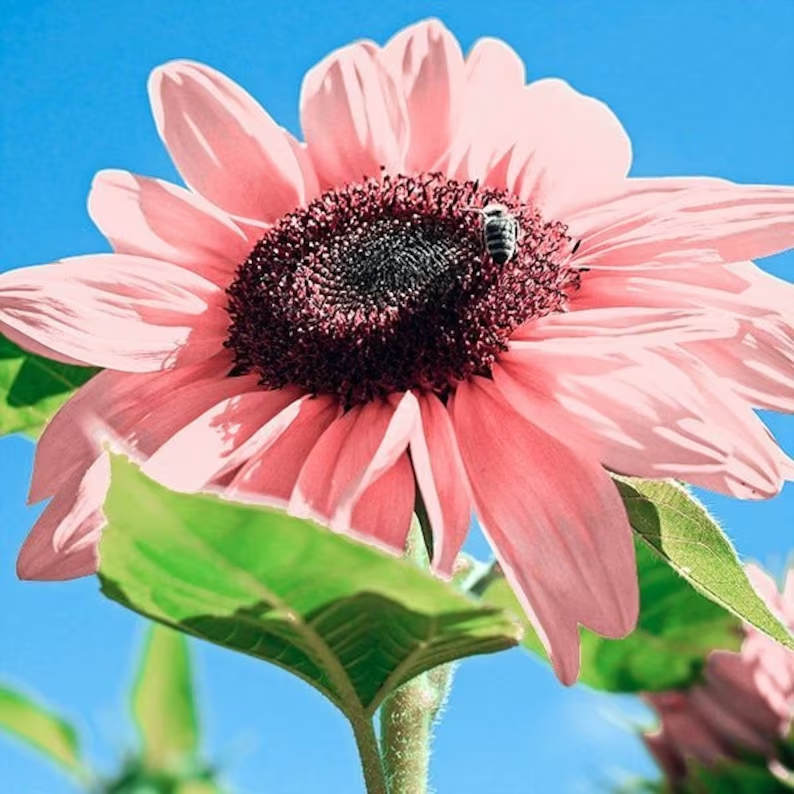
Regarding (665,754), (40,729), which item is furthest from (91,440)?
(665,754)

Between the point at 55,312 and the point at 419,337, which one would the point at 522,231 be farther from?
the point at 55,312

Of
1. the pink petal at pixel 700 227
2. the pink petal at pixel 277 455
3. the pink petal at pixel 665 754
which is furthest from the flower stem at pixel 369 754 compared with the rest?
the pink petal at pixel 665 754

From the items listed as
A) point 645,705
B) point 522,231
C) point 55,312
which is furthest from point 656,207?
point 645,705

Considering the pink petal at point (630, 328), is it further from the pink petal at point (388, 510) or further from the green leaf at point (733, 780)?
the green leaf at point (733, 780)

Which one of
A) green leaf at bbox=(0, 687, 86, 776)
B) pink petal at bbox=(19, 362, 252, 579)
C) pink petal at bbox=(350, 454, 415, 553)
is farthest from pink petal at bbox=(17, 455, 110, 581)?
green leaf at bbox=(0, 687, 86, 776)

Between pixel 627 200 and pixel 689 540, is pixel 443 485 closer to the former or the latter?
pixel 689 540

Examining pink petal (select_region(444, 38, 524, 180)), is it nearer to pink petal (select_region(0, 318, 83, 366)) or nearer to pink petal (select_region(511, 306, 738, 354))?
pink petal (select_region(511, 306, 738, 354))
